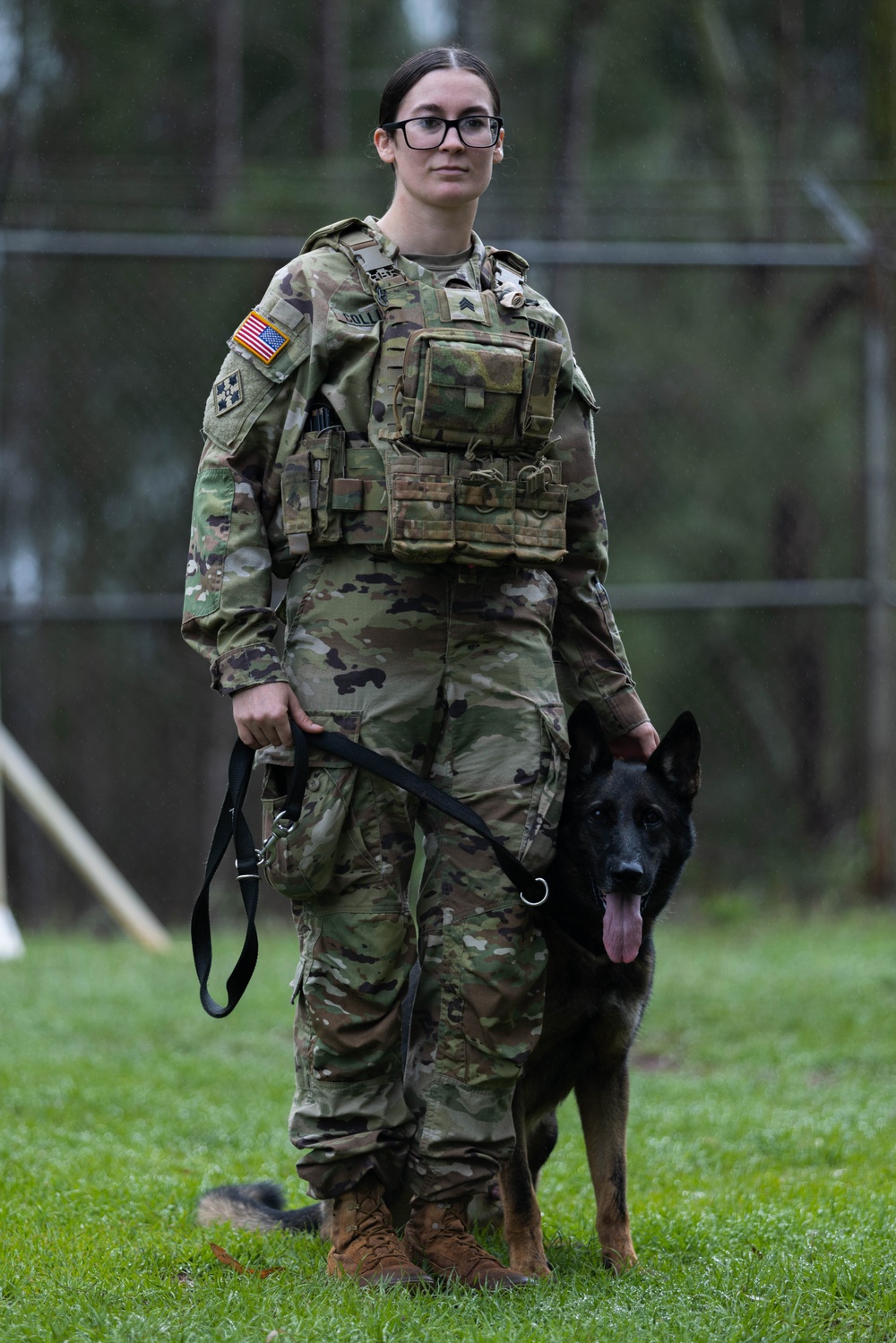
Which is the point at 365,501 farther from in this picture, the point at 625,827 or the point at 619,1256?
the point at 619,1256

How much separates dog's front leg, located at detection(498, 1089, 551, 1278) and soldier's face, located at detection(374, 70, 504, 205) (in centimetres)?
197

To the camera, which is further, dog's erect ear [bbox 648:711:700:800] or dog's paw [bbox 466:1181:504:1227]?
dog's paw [bbox 466:1181:504:1227]

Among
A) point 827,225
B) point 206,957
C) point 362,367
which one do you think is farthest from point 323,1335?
point 827,225

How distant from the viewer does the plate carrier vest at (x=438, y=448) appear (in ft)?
9.17

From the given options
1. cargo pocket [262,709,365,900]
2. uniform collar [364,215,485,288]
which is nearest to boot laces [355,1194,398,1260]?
cargo pocket [262,709,365,900]

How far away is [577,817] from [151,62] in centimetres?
1229

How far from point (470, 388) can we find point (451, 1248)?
175 centimetres

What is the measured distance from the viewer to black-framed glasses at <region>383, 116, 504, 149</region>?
290cm

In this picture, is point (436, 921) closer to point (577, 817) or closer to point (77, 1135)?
Answer: point (577, 817)

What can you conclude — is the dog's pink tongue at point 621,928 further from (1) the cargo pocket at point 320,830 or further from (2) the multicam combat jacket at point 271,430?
(2) the multicam combat jacket at point 271,430

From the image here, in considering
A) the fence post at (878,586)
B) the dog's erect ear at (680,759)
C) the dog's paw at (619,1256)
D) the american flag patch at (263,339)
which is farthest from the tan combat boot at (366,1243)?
the fence post at (878,586)

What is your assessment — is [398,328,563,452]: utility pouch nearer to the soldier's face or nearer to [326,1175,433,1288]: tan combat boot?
the soldier's face

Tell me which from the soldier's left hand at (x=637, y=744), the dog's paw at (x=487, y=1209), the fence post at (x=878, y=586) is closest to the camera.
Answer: the soldier's left hand at (x=637, y=744)

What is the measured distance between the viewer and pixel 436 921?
2951 millimetres
